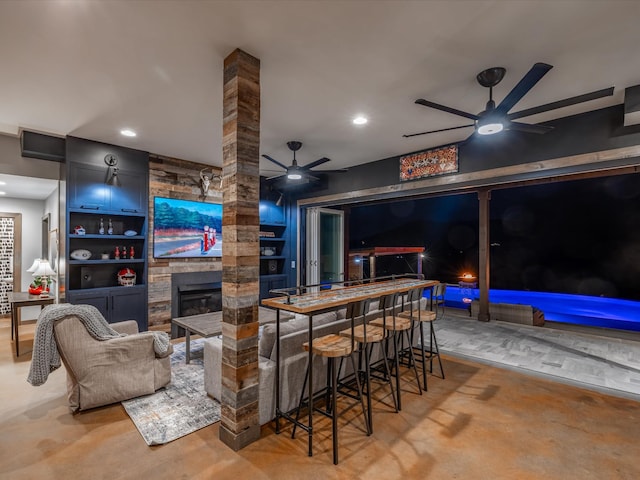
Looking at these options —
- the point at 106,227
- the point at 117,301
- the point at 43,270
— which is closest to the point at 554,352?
the point at 117,301

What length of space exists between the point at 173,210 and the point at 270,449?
13.5 feet

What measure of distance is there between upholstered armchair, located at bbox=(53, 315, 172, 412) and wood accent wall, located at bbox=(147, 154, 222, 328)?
83.6 inches

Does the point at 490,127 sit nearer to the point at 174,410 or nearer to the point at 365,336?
the point at 365,336

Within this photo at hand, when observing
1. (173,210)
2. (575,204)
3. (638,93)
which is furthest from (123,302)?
(575,204)

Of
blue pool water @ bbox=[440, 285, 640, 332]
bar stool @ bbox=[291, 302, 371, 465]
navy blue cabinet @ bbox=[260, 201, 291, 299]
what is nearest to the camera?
bar stool @ bbox=[291, 302, 371, 465]

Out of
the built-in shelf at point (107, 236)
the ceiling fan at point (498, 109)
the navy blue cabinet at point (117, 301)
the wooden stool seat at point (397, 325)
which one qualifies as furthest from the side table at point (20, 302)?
the ceiling fan at point (498, 109)

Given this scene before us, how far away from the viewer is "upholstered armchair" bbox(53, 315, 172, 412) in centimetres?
267

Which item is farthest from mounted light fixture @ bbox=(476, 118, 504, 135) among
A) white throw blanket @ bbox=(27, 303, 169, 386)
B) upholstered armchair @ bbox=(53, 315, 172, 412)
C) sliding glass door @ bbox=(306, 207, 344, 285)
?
sliding glass door @ bbox=(306, 207, 344, 285)

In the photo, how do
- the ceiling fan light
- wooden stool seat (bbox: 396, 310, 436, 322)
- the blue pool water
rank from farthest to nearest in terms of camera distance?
1. the blue pool water
2. wooden stool seat (bbox: 396, 310, 436, 322)
3. the ceiling fan light

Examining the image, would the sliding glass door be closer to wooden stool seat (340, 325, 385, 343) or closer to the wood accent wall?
the wood accent wall

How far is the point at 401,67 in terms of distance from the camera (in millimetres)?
2621

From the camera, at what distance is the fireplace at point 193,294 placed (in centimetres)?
514

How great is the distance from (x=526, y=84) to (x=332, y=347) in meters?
2.45

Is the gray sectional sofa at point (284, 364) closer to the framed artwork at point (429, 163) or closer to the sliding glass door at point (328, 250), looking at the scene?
the framed artwork at point (429, 163)
